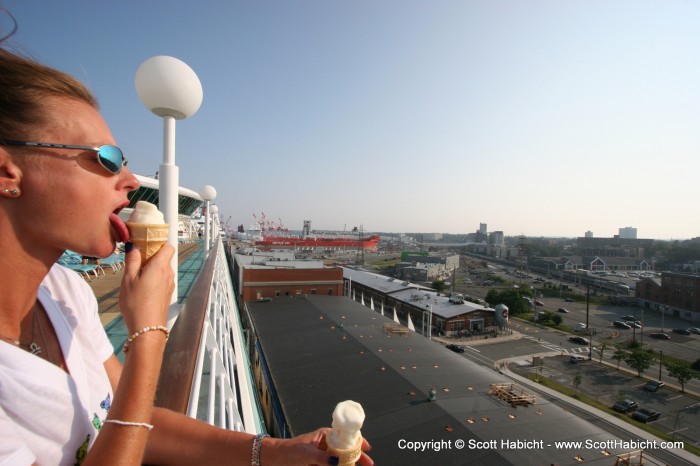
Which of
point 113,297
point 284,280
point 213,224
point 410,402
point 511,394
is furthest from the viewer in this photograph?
point 284,280

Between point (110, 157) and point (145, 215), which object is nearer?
point (110, 157)

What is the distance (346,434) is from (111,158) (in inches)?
35.8

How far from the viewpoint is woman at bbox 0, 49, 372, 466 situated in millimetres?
635

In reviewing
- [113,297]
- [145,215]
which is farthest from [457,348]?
[145,215]

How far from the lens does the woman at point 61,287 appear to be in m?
0.64

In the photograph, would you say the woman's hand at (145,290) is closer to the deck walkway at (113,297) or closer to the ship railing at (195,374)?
the ship railing at (195,374)

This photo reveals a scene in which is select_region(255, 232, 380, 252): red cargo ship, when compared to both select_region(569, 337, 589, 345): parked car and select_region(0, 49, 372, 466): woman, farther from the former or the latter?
select_region(0, 49, 372, 466): woman

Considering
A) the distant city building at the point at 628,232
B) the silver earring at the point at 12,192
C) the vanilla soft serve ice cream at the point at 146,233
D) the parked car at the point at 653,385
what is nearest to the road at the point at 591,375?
the parked car at the point at 653,385

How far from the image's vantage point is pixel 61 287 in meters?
0.95

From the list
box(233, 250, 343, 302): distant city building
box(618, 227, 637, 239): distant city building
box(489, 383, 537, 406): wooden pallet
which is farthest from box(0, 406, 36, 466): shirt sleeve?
box(618, 227, 637, 239): distant city building

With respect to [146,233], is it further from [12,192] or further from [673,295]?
[673,295]

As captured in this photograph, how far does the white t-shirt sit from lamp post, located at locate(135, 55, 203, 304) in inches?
34.3

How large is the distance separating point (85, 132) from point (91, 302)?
56cm

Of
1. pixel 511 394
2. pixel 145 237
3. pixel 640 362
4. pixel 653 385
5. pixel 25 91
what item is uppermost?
pixel 25 91
